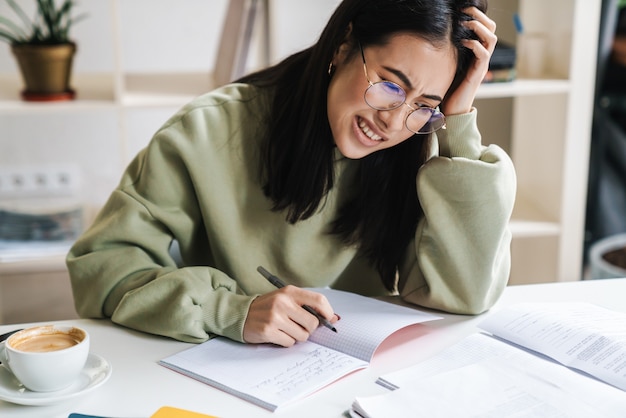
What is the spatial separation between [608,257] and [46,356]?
2267 millimetres

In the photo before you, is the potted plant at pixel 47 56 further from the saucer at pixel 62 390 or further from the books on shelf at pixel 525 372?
the books on shelf at pixel 525 372

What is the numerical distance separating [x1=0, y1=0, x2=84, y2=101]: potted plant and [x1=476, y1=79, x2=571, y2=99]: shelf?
121cm

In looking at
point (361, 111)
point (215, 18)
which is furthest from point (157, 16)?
point (361, 111)

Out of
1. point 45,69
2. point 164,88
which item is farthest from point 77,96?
point 164,88

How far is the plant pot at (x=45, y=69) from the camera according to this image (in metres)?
2.15

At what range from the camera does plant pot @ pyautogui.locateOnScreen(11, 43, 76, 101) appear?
2.15 m

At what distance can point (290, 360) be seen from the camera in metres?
1.05

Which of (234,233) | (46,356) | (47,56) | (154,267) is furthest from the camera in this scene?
(47,56)

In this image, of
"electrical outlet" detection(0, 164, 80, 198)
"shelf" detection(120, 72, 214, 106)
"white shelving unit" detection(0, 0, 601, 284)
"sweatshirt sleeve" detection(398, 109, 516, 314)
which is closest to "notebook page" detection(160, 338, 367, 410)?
"sweatshirt sleeve" detection(398, 109, 516, 314)

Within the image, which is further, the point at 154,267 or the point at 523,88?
the point at 523,88

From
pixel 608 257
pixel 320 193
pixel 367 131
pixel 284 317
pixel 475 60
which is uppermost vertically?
pixel 475 60

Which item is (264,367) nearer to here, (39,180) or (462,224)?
(462,224)

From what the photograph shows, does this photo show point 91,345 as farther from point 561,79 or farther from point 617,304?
point 561,79

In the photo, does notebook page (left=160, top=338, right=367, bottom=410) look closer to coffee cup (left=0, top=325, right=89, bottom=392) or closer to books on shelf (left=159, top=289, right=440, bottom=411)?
books on shelf (left=159, top=289, right=440, bottom=411)
